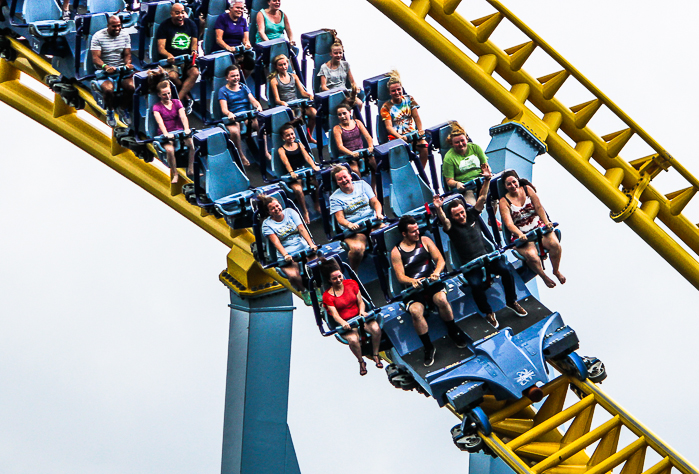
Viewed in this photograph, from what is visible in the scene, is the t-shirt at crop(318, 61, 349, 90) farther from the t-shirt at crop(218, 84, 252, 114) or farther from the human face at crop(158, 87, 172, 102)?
the human face at crop(158, 87, 172, 102)

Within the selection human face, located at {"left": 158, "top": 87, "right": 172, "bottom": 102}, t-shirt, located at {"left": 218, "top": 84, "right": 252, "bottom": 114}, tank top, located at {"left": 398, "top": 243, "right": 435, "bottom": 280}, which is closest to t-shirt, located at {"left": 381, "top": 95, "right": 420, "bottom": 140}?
t-shirt, located at {"left": 218, "top": 84, "right": 252, "bottom": 114}

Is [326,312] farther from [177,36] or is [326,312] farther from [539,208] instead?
[177,36]

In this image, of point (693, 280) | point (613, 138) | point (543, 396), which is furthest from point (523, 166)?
point (543, 396)

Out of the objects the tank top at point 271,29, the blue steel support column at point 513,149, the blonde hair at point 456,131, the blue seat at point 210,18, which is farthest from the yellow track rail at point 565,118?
the blonde hair at point 456,131

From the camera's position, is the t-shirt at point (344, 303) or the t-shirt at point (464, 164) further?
the t-shirt at point (464, 164)

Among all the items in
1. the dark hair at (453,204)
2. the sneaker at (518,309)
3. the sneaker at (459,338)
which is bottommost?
the sneaker at (459,338)

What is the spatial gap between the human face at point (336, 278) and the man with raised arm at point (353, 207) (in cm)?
68

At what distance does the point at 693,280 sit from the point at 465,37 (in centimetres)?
294

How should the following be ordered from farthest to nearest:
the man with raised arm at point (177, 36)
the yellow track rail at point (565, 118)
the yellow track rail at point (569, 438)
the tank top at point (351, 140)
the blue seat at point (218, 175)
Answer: the yellow track rail at point (565, 118), the man with raised arm at point (177, 36), the tank top at point (351, 140), the blue seat at point (218, 175), the yellow track rail at point (569, 438)

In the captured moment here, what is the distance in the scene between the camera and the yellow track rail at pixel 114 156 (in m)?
9.86

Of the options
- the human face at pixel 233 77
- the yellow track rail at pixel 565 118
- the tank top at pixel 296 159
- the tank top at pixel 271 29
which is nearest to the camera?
the tank top at pixel 296 159

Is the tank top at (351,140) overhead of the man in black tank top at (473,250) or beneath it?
overhead

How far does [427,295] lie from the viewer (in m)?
7.89

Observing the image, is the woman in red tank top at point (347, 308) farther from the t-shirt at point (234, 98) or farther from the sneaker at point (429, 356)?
the t-shirt at point (234, 98)
